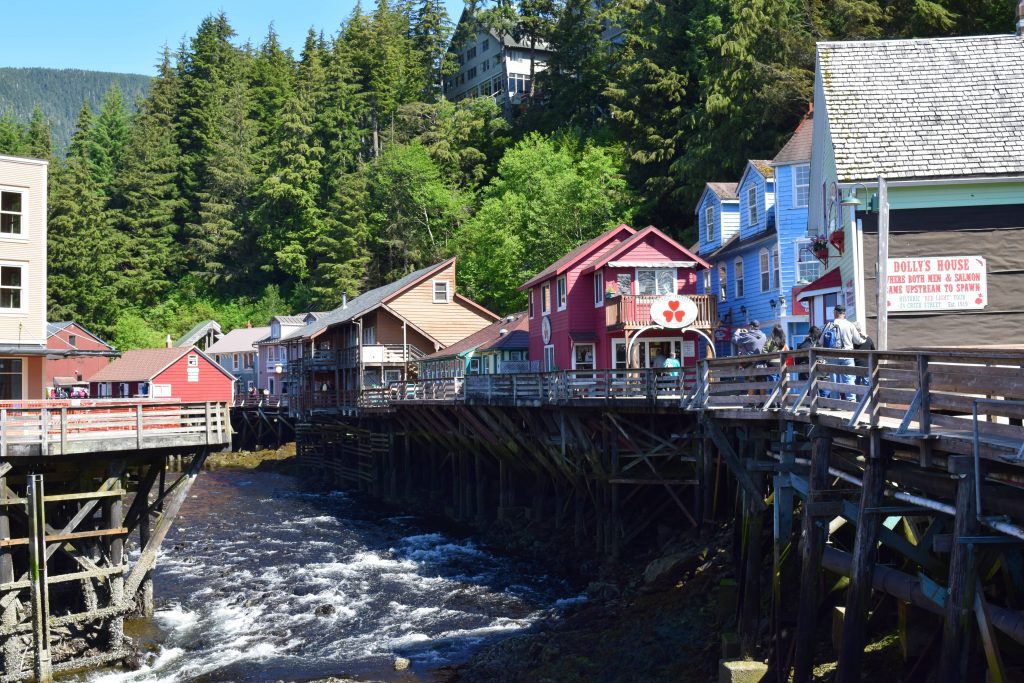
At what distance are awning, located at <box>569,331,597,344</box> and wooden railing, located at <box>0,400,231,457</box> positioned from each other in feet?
53.9

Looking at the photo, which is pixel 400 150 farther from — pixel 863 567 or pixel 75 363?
pixel 863 567

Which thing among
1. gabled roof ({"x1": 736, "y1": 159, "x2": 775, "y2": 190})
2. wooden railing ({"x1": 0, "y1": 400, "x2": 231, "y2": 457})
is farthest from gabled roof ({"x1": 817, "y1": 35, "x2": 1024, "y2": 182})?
gabled roof ({"x1": 736, "y1": 159, "x2": 775, "y2": 190})

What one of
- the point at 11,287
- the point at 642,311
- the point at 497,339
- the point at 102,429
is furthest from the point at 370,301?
the point at 102,429

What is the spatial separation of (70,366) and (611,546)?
60306 mm

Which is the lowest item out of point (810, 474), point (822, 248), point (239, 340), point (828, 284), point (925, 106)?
point (810, 474)

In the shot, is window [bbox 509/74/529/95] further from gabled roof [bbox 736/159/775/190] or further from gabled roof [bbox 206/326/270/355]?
gabled roof [bbox 736/159/775/190]

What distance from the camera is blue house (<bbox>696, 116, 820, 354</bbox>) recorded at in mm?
35312

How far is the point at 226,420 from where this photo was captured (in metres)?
21.2

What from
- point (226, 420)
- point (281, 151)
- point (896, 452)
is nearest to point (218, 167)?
point (281, 151)

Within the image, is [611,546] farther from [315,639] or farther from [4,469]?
[4,469]

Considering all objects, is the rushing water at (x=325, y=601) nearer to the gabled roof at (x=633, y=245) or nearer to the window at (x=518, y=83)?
the gabled roof at (x=633, y=245)

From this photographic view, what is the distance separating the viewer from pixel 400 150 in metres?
72.9

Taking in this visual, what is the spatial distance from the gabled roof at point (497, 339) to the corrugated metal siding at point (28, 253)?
68.7 ft

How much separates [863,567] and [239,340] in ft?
247
